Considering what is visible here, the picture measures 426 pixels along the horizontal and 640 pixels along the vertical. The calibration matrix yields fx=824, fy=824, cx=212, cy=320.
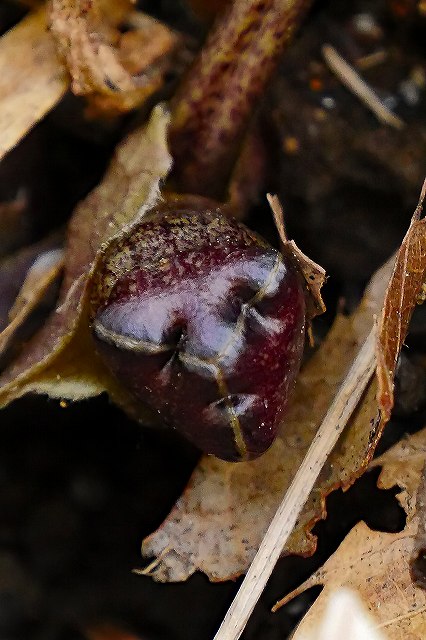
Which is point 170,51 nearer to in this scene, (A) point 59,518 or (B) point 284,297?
(B) point 284,297

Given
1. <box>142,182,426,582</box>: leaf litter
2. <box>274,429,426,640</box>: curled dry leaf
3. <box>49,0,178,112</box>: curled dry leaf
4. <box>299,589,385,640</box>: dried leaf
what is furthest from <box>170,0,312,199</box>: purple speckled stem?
<box>299,589,385,640</box>: dried leaf

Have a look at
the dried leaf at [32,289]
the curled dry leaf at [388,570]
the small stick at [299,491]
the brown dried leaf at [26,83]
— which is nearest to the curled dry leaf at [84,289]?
the dried leaf at [32,289]

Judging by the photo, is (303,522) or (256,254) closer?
(256,254)

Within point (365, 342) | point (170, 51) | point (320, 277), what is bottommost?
point (365, 342)

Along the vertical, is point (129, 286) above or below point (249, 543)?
above

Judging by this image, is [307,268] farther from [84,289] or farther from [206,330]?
[84,289]

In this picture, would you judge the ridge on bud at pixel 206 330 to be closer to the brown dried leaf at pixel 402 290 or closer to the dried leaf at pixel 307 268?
the dried leaf at pixel 307 268

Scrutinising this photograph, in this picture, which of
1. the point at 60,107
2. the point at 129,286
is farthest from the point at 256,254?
the point at 60,107

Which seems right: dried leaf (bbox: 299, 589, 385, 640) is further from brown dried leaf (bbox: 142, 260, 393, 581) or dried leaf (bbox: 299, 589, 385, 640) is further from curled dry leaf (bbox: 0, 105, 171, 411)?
curled dry leaf (bbox: 0, 105, 171, 411)
